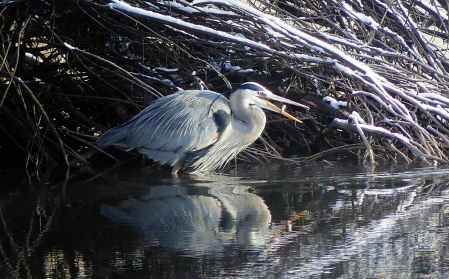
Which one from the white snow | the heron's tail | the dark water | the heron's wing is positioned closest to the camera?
the dark water

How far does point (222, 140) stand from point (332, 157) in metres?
1.31

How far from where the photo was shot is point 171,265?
2.46m

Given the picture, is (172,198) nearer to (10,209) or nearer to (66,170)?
(10,209)

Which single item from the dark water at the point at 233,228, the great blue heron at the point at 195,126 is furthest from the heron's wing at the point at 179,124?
the dark water at the point at 233,228

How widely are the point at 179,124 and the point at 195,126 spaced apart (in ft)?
0.52

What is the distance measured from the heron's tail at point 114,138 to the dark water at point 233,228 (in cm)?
69

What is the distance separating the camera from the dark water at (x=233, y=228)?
2.43 meters

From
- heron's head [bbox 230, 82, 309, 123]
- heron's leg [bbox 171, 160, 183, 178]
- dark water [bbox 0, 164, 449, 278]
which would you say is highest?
heron's head [bbox 230, 82, 309, 123]

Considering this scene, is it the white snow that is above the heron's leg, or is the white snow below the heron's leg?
above

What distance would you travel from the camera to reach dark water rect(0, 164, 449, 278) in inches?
95.8

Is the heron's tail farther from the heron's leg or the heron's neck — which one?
the heron's neck

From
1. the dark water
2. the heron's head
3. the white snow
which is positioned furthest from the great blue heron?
the white snow

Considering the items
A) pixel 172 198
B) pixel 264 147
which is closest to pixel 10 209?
pixel 172 198

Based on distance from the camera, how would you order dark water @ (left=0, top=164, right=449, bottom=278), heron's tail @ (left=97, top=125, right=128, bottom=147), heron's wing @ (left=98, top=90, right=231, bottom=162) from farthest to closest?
heron's tail @ (left=97, top=125, right=128, bottom=147) → heron's wing @ (left=98, top=90, right=231, bottom=162) → dark water @ (left=0, top=164, right=449, bottom=278)
